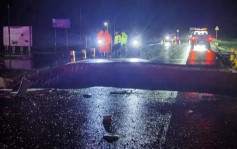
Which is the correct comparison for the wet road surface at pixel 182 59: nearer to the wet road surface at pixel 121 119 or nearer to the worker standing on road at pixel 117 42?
the worker standing on road at pixel 117 42

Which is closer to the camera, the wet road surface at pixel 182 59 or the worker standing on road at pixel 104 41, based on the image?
the wet road surface at pixel 182 59

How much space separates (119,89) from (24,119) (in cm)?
524

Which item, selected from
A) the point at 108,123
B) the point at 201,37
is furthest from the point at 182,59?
the point at 108,123

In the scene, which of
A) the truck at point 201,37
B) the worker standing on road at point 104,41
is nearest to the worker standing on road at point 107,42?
the worker standing on road at point 104,41

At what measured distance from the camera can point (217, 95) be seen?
11695mm

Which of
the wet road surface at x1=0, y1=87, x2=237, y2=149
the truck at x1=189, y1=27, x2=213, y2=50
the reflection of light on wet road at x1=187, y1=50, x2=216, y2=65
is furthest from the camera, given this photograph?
the truck at x1=189, y1=27, x2=213, y2=50

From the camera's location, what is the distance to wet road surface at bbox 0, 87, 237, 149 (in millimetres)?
6539

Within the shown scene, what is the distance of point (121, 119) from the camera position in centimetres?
833

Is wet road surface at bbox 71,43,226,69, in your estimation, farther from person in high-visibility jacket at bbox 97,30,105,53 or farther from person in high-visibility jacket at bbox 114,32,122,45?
person in high-visibility jacket at bbox 114,32,122,45

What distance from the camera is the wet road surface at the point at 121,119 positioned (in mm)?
6539

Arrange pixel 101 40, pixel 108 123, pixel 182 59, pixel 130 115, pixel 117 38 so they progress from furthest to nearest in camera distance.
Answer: pixel 117 38 → pixel 182 59 → pixel 101 40 → pixel 130 115 → pixel 108 123

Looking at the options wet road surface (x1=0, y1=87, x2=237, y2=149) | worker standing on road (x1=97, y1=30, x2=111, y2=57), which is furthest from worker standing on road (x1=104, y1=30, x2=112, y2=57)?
wet road surface (x1=0, y1=87, x2=237, y2=149)

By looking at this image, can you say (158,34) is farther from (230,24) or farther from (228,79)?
(228,79)

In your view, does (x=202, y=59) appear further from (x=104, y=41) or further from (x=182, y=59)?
(x=104, y=41)
